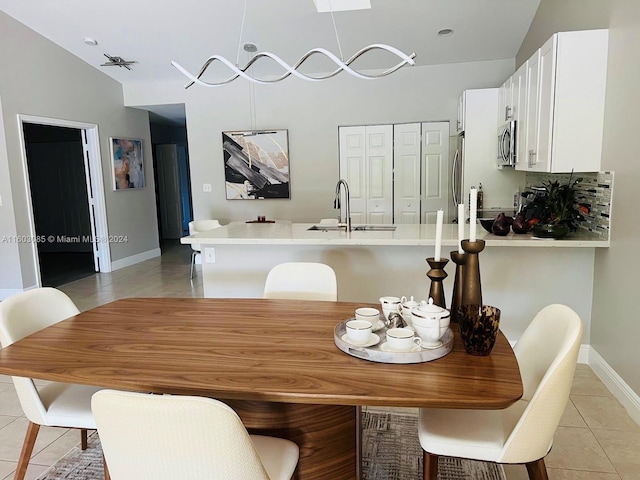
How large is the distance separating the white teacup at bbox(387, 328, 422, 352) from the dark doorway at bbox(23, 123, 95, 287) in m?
7.42

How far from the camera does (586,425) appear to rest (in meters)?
2.38

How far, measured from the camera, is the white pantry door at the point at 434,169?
5.66 m

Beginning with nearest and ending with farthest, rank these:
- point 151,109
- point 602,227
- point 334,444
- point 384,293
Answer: point 334,444 < point 602,227 < point 384,293 < point 151,109

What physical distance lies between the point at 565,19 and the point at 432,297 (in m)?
2.98

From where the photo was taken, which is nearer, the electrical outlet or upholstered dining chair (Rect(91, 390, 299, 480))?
upholstered dining chair (Rect(91, 390, 299, 480))

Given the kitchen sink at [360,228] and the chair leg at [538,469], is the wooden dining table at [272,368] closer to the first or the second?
the chair leg at [538,469]

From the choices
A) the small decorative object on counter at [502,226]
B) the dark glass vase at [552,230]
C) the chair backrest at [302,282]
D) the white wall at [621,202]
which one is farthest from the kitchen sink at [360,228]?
the white wall at [621,202]

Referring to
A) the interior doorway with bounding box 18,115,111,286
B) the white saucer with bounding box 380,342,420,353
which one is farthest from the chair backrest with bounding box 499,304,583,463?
the interior doorway with bounding box 18,115,111,286

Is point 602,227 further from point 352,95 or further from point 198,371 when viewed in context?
point 352,95

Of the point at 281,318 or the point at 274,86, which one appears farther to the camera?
the point at 274,86

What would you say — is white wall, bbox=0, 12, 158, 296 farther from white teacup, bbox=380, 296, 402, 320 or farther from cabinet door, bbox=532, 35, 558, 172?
cabinet door, bbox=532, 35, 558, 172

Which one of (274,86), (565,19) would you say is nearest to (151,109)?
(274,86)

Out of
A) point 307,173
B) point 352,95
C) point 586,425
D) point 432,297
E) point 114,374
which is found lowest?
point 586,425

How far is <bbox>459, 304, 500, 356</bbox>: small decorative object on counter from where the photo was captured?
1438mm
